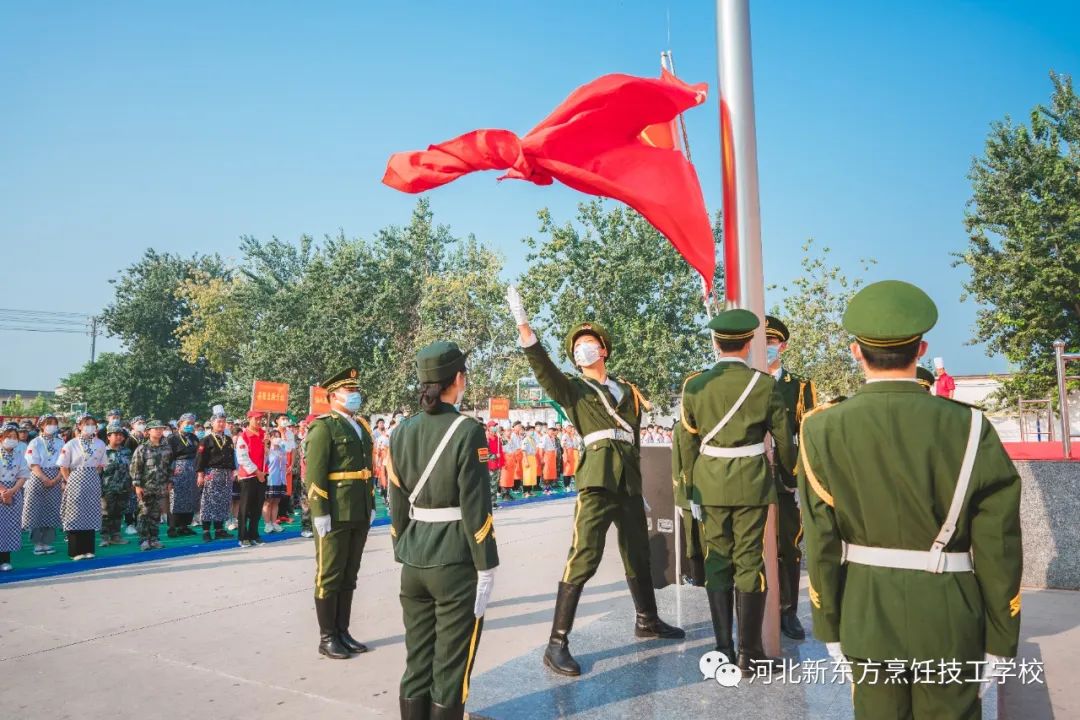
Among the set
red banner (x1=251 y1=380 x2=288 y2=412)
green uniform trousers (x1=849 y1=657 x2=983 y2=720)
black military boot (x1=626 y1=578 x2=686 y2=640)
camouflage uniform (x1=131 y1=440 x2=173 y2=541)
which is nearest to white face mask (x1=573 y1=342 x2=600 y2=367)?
black military boot (x1=626 y1=578 x2=686 y2=640)

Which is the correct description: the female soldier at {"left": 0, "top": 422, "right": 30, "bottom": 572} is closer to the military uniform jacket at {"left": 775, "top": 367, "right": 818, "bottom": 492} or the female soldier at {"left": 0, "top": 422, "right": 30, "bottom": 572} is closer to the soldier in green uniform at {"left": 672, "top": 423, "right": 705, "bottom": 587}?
the soldier in green uniform at {"left": 672, "top": 423, "right": 705, "bottom": 587}

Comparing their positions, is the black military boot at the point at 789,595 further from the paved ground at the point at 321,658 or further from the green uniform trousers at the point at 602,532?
the green uniform trousers at the point at 602,532

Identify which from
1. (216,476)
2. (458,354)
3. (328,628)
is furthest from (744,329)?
(216,476)

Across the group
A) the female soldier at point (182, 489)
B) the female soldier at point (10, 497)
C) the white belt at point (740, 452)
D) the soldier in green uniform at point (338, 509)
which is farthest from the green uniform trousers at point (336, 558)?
the female soldier at point (182, 489)

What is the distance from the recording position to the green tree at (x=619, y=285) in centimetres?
3434

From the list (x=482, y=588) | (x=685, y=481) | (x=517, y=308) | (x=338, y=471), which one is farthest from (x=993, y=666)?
(x=338, y=471)

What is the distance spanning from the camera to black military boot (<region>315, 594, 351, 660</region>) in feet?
17.0

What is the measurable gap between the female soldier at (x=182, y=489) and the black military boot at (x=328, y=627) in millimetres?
8416

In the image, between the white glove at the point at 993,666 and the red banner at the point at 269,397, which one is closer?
the white glove at the point at 993,666

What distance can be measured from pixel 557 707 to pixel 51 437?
10.3m

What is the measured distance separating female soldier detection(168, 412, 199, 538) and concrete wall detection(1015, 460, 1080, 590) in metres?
12.0

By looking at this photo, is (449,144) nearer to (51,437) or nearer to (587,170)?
(587,170)

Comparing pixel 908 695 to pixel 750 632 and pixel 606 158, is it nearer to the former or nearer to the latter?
pixel 750 632

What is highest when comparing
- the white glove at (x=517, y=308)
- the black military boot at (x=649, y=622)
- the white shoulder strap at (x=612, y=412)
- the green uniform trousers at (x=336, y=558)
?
the white glove at (x=517, y=308)
